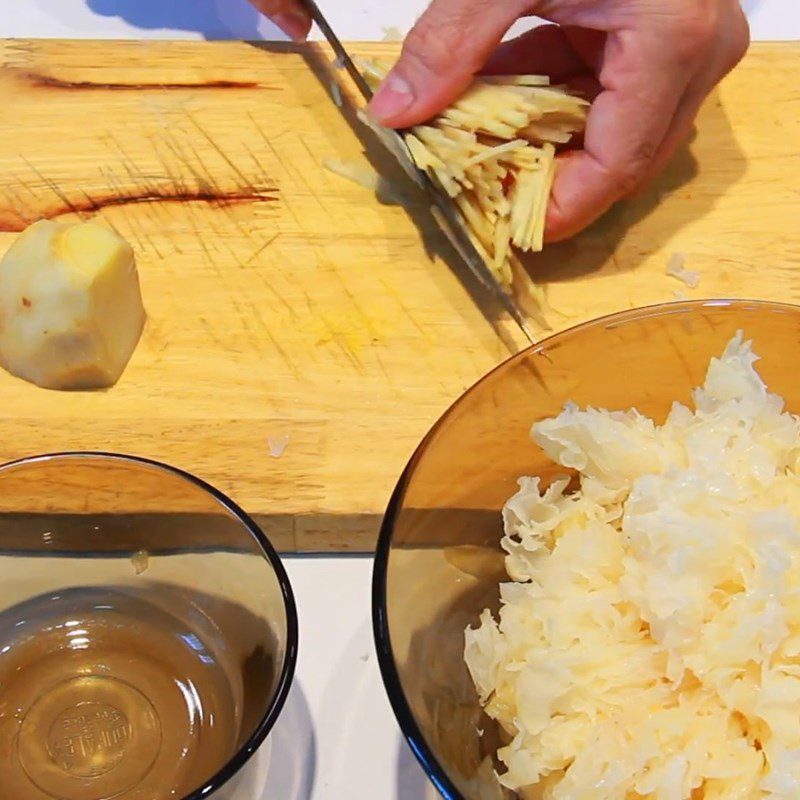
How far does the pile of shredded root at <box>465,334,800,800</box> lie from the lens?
795 mm

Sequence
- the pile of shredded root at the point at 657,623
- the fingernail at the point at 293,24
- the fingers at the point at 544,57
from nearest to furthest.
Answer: the pile of shredded root at the point at 657,623, the fingers at the point at 544,57, the fingernail at the point at 293,24

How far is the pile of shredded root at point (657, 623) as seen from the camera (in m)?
0.79

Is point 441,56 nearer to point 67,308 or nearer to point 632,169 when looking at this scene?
point 632,169

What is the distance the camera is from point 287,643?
0.89 metres

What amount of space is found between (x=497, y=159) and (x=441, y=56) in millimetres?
137

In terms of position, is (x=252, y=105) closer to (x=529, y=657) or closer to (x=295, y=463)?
(x=295, y=463)

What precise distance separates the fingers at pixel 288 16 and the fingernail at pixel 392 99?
1.06 ft

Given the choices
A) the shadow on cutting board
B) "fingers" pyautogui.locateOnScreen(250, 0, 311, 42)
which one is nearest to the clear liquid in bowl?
the shadow on cutting board

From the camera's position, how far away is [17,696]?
3.23 ft

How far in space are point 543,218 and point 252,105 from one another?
1.55ft

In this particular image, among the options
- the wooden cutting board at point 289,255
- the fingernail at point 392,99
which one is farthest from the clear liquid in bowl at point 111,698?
the fingernail at point 392,99

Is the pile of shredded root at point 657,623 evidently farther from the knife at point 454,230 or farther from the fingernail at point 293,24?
the fingernail at point 293,24

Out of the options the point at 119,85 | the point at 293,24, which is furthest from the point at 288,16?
the point at 119,85

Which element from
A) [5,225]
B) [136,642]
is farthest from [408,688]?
[5,225]
